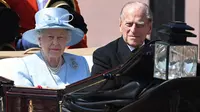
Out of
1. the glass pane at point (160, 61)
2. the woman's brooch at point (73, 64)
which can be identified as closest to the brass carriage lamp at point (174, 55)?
the glass pane at point (160, 61)

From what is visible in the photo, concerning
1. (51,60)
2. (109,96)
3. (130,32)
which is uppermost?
(130,32)

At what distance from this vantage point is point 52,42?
3.16m

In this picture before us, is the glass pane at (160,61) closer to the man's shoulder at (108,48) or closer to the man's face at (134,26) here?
the man's shoulder at (108,48)

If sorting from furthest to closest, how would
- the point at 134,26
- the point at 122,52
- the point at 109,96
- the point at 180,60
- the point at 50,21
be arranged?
1. the point at 134,26
2. the point at 122,52
3. the point at 50,21
4. the point at 109,96
5. the point at 180,60

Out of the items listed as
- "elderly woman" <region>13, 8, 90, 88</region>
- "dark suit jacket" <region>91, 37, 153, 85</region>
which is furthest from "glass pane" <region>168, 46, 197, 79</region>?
"elderly woman" <region>13, 8, 90, 88</region>

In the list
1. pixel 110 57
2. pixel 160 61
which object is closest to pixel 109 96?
pixel 160 61

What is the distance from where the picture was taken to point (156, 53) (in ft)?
7.17

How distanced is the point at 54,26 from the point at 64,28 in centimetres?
8

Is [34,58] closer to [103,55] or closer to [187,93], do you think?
[103,55]

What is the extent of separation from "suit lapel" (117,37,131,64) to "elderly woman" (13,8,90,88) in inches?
8.2

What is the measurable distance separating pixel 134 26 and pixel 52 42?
1.66ft

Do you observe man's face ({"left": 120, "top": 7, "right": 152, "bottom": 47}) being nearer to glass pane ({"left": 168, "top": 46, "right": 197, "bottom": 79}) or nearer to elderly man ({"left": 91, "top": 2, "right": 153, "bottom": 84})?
elderly man ({"left": 91, "top": 2, "right": 153, "bottom": 84})

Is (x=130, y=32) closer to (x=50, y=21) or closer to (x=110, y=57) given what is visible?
(x=110, y=57)

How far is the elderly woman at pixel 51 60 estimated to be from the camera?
10.1 ft
